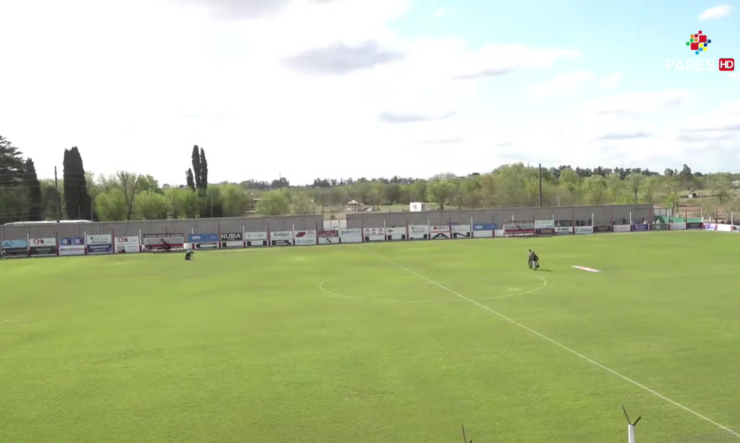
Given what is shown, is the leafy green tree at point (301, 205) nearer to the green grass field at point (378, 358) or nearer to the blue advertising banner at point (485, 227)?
the blue advertising banner at point (485, 227)

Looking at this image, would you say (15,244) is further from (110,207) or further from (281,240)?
(110,207)

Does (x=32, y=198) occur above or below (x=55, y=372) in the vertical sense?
above

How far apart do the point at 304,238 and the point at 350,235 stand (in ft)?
23.5

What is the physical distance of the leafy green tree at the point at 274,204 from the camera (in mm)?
144125

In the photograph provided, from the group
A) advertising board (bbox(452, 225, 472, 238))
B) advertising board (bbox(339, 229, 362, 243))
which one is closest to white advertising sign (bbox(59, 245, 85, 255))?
advertising board (bbox(339, 229, 362, 243))

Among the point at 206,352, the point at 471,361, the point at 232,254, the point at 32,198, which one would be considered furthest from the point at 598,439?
the point at 32,198

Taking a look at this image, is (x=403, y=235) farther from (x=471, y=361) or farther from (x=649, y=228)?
(x=471, y=361)

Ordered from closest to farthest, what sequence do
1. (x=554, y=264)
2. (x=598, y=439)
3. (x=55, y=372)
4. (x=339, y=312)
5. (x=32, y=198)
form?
(x=598, y=439) < (x=55, y=372) < (x=339, y=312) < (x=554, y=264) < (x=32, y=198)

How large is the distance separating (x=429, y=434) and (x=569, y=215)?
8464cm

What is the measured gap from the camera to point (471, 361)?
2011 centimetres

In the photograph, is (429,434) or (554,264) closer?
(429,434)

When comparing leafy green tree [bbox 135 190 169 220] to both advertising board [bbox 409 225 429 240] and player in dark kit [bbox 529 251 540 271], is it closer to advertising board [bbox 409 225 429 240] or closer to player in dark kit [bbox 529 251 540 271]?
advertising board [bbox 409 225 429 240]

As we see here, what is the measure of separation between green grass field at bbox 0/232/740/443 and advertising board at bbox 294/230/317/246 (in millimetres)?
37525

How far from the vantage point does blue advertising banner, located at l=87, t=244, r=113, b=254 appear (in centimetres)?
7725
